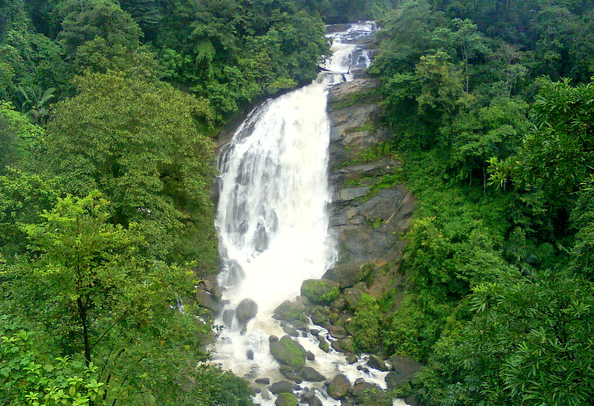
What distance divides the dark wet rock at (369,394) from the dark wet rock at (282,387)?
189cm

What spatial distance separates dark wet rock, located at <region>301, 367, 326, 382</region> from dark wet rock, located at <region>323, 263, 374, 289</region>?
417cm

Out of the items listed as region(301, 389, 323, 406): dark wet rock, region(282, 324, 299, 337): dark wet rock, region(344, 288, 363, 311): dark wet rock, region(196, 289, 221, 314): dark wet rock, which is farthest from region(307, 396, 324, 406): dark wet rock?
region(196, 289, 221, 314): dark wet rock

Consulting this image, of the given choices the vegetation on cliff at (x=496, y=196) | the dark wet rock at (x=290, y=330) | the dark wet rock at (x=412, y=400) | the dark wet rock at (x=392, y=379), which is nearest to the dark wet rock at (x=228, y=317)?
the dark wet rock at (x=290, y=330)

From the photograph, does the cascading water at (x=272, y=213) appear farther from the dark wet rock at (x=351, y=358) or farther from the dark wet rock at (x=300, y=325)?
the dark wet rock at (x=351, y=358)

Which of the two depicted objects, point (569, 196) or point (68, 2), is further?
point (68, 2)

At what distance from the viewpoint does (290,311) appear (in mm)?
16531

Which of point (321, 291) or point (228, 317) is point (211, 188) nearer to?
point (228, 317)

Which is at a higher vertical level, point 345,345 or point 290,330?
point 290,330

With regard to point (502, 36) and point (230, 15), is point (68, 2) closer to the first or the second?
point (230, 15)

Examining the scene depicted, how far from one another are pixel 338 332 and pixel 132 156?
9306 mm

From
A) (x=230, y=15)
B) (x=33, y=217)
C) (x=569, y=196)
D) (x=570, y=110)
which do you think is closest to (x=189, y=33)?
(x=230, y=15)

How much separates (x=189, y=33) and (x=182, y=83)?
9.85ft

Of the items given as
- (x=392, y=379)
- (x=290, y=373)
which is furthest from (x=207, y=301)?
(x=392, y=379)

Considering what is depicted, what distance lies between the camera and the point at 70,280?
19.5ft
